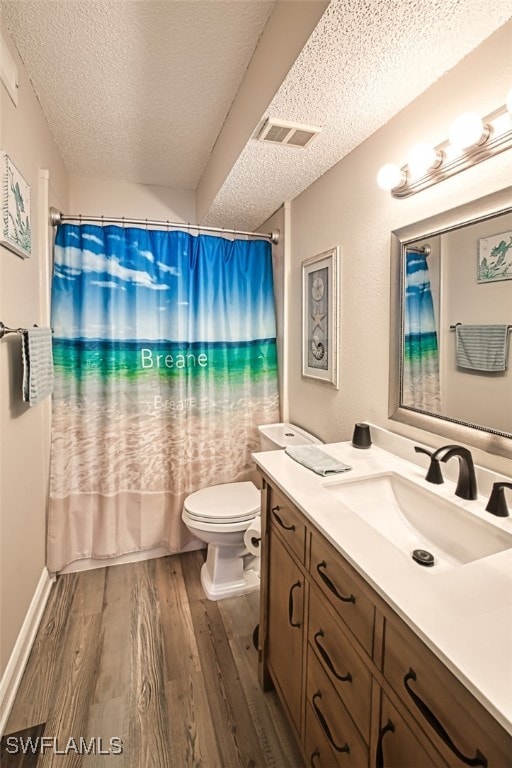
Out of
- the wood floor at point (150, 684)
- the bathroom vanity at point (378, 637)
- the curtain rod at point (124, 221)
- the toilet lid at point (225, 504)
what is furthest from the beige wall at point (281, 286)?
the wood floor at point (150, 684)

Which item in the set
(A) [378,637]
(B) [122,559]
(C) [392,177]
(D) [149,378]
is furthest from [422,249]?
(B) [122,559]

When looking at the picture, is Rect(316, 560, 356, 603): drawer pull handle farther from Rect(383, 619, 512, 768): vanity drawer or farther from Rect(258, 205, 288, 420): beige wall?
Rect(258, 205, 288, 420): beige wall

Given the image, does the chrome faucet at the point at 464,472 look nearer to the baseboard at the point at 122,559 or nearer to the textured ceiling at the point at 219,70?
the textured ceiling at the point at 219,70

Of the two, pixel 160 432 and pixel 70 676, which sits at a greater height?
pixel 160 432

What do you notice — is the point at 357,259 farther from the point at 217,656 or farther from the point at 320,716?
the point at 217,656

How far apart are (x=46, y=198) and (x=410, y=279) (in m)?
1.81

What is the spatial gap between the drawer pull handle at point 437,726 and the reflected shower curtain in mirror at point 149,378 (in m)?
1.81

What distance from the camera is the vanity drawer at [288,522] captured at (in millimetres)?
1061

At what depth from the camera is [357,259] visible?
157 cm

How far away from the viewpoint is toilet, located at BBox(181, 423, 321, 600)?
1.85 m

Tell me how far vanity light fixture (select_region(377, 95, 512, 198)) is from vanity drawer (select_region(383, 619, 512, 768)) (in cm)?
119

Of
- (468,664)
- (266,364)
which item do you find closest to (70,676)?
(468,664)

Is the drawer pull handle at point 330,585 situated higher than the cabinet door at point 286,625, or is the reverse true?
the drawer pull handle at point 330,585

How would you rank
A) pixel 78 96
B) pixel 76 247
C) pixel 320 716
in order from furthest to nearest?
pixel 76 247 < pixel 78 96 < pixel 320 716
